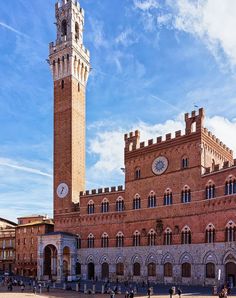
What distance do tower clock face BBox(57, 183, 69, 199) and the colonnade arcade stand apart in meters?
6.19

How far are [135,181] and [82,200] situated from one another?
9686 mm

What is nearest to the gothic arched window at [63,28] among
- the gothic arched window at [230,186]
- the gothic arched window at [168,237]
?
the gothic arched window at [168,237]

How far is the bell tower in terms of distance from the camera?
60619 millimetres

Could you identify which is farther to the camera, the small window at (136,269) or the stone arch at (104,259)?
the stone arch at (104,259)

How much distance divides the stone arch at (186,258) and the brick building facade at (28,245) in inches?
1075

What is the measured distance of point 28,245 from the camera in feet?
226

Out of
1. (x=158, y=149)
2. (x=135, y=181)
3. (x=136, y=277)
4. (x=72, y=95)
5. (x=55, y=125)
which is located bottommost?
(x=136, y=277)

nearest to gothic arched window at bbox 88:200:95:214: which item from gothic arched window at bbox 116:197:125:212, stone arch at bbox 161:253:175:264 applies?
gothic arched window at bbox 116:197:125:212

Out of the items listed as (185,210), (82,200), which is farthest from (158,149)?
(82,200)

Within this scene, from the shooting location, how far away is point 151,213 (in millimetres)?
51344

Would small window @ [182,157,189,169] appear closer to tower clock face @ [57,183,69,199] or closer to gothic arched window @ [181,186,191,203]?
gothic arched window @ [181,186,191,203]

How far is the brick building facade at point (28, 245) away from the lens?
67.0 metres

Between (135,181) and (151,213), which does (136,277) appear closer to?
(151,213)

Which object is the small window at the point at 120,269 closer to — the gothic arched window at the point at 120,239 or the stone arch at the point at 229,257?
the gothic arched window at the point at 120,239
